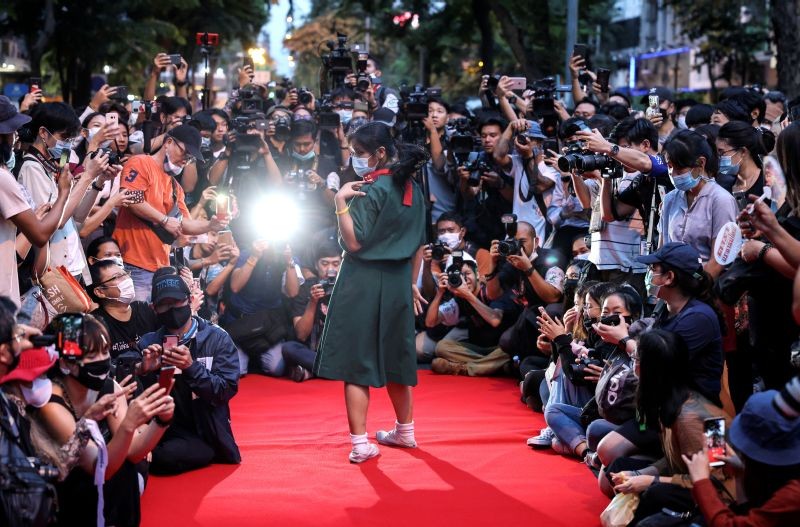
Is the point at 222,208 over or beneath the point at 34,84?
beneath

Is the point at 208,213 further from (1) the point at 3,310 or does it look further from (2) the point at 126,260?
(1) the point at 3,310

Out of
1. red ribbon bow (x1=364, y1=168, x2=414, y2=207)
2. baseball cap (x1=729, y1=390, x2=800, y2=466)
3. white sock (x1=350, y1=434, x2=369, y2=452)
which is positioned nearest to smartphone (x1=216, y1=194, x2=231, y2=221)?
red ribbon bow (x1=364, y1=168, x2=414, y2=207)

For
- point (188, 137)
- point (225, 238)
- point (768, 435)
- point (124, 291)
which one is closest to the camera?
point (768, 435)

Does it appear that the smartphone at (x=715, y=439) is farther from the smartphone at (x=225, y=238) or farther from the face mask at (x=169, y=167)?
the smartphone at (x=225, y=238)

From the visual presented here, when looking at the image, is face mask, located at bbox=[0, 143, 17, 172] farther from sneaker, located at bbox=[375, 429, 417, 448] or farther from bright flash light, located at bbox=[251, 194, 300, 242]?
bright flash light, located at bbox=[251, 194, 300, 242]

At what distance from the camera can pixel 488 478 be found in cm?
607

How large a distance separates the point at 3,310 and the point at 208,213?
18.6 ft

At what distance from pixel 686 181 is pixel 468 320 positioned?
332 cm

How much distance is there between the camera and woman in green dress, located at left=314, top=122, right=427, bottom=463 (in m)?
6.30

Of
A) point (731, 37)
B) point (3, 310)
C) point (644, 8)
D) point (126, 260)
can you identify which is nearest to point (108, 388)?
point (3, 310)

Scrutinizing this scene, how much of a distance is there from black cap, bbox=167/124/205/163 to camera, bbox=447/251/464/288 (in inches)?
83.5

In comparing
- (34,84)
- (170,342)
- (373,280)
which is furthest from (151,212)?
(170,342)

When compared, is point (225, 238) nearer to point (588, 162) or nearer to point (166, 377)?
point (588, 162)

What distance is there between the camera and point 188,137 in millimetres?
7992
